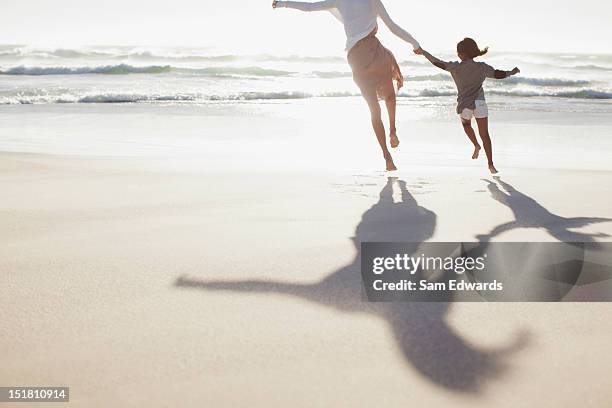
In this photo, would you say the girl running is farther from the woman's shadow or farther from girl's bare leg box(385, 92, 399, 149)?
the woman's shadow

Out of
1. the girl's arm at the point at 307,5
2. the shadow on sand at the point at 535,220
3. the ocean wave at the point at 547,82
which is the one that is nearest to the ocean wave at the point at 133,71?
the ocean wave at the point at 547,82

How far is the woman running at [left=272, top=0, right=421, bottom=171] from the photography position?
5230 millimetres

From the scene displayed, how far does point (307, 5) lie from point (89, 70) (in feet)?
82.4

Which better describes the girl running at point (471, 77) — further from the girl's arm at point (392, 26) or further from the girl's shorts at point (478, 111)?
the girl's arm at point (392, 26)

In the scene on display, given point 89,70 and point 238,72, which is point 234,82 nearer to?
point 238,72

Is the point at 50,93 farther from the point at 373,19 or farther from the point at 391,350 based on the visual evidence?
the point at 391,350

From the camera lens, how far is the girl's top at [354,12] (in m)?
5.21

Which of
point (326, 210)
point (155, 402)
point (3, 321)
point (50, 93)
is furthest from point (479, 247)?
point (50, 93)

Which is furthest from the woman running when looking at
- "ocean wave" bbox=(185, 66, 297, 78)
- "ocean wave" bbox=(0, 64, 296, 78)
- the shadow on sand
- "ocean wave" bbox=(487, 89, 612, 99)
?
"ocean wave" bbox=(0, 64, 296, 78)

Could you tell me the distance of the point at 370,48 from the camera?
5.36m

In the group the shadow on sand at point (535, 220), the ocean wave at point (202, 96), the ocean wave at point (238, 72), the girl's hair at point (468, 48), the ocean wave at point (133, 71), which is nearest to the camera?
the shadow on sand at point (535, 220)

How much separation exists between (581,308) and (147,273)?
155 centimetres

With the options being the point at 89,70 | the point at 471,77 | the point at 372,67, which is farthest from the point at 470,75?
the point at 89,70

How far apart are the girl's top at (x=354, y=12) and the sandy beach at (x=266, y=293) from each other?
1216mm
